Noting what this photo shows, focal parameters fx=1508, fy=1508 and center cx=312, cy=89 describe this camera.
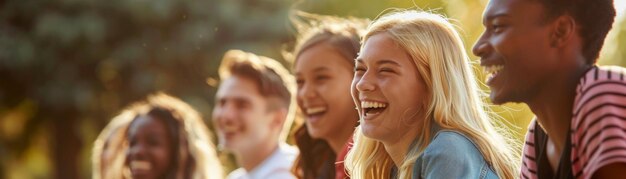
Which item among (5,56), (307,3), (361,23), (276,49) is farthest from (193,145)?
(5,56)

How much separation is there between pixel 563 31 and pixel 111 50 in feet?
41.6

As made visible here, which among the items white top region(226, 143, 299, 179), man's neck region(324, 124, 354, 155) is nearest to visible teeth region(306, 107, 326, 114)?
man's neck region(324, 124, 354, 155)

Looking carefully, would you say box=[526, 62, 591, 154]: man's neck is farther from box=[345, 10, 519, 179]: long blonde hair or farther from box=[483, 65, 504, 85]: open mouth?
box=[345, 10, 519, 179]: long blonde hair

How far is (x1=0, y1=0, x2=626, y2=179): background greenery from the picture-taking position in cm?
1533

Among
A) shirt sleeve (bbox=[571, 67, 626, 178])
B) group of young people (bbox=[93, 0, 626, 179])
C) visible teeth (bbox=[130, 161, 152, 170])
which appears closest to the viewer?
shirt sleeve (bbox=[571, 67, 626, 178])

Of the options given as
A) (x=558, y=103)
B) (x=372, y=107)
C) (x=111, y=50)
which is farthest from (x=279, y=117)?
(x=111, y=50)

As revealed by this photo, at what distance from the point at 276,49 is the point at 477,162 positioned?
1060 cm

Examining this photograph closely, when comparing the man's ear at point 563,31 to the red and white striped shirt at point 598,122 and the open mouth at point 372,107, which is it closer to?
the red and white striped shirt at point 598,122

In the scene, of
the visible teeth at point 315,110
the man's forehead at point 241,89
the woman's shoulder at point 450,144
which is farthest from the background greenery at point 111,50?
the woman's shoulder at point 450,144

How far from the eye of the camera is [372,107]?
14.8 feet

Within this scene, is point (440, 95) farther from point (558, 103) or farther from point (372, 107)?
point (558, 103)

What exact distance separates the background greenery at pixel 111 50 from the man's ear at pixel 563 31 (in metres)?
10.6

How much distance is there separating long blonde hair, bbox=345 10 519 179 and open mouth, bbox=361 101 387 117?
0.14 m

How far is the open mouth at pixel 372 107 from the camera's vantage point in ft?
14.7
